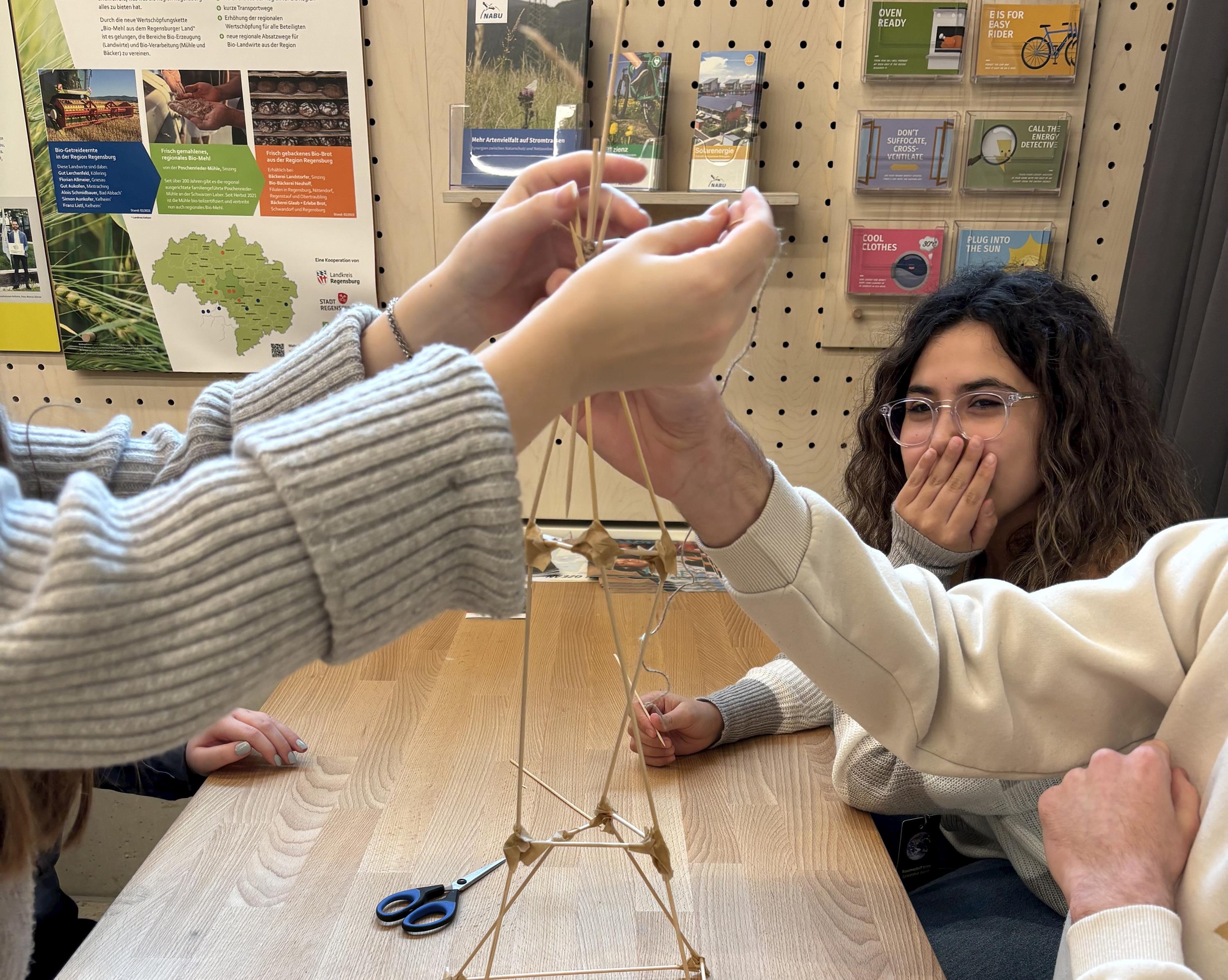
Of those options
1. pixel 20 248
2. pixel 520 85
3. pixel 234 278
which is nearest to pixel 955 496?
pixel 520 85

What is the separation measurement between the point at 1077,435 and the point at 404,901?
3.05ft

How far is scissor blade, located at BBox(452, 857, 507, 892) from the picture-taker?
29.8 inches

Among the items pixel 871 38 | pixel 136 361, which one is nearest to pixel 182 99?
pixel 136 361

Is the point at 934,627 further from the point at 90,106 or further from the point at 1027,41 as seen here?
the point at 90,106

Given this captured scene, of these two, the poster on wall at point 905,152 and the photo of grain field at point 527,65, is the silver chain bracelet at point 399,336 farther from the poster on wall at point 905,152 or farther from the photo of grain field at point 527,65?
the poster on wall at point 905,152

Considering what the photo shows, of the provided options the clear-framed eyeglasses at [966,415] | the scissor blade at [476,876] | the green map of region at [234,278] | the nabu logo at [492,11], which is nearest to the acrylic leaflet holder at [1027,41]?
the clear-framed eyeglasses at [966,415]

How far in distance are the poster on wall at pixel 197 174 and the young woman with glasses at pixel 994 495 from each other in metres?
0.93

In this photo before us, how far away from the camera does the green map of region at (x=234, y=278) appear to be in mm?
1561

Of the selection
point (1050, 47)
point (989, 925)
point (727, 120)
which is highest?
point (1050, 47)

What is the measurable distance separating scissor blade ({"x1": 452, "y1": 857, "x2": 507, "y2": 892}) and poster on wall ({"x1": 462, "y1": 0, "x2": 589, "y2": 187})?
3.37ft

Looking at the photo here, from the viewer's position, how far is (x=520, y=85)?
141 cm

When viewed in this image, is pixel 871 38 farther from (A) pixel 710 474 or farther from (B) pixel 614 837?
(B) pixel 614 837

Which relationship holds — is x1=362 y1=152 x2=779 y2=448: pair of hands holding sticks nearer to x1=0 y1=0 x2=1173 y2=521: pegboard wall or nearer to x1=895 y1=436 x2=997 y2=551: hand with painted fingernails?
x1=895 y1=436 x2=997 y2=551: hand with painted fingernails

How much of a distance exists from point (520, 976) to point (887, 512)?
33.1 inches
